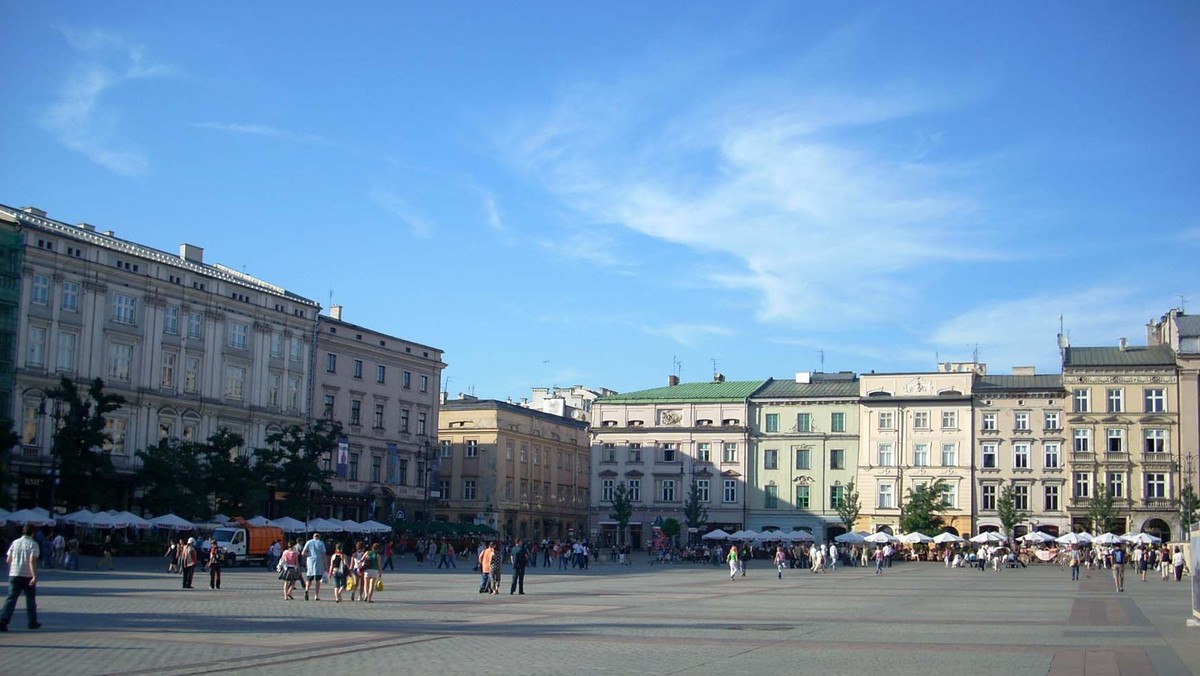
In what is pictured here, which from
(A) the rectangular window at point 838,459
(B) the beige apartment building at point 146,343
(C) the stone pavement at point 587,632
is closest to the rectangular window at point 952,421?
(A) the rectangular window at point 838,459

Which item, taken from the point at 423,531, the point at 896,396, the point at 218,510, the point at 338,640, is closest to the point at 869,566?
the point at 896,396

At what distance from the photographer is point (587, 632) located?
2355 cm

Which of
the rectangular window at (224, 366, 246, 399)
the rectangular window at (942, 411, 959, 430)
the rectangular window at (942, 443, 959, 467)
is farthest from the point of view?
the rectangular window at (942, 411, 959, 430)

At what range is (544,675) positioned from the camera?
16.5m

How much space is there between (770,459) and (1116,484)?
1010 inches

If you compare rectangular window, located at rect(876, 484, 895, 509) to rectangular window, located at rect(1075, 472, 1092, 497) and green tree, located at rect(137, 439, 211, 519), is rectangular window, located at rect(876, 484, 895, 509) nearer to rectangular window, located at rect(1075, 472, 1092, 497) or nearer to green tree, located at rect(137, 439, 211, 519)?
rectangular window, located at rect(1075, 472, 1092, 497)

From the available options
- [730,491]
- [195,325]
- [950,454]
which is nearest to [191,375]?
[195,325]

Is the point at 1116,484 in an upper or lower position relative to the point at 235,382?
lower

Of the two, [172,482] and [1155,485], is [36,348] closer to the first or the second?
[172,482]

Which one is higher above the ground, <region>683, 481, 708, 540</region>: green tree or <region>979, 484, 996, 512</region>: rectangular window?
<region>979, 484, 996, 512</region>: rectangular window

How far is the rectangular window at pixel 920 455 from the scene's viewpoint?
94125 mm

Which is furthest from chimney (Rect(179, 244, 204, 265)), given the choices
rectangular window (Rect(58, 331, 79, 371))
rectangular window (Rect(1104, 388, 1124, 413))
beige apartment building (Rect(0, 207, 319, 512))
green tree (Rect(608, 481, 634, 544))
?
rectangular window (Rect(1104, 388, 1124, 413))

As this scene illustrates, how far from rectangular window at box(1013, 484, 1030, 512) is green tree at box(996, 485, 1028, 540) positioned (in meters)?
1.12

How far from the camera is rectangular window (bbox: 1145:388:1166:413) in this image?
88875 mm
